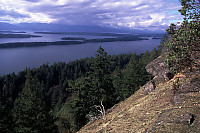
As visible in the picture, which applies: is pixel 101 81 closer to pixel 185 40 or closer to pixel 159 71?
pixel 159 71

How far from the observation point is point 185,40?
24.5 feet

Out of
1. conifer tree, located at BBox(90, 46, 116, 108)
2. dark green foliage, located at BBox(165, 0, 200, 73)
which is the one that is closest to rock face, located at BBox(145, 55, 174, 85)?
conifer tree, located at BBox(90, 46, 116, 108)

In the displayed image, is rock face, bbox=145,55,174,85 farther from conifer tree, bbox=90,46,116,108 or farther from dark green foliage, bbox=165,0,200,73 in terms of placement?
dark green foliage, bbox=165,0,200,73

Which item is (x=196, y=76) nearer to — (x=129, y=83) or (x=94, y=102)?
(x=94, y=102)

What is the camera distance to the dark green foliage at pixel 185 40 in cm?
719

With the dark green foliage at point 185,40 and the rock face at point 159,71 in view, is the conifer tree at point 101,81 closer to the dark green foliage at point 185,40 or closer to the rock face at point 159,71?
the rock face at point 159,71

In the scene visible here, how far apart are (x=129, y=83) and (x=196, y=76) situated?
2053 centimetres

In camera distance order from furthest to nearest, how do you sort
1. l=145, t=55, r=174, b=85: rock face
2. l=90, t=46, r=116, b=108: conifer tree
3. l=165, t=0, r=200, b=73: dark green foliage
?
1. l=90, t=46, r=116, b=108: conifer tree
2. l=145, t=55, r=174, b=85: rock face
3. l=165, t=0, r=200, b=73: dark green foliage

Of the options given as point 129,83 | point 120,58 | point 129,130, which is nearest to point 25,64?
point 120,58

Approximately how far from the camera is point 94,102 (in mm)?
20500

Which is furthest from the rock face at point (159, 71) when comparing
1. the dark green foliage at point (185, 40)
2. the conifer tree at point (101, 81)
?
the dark green foliage at point (185, 40)

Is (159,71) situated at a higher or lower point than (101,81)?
higher

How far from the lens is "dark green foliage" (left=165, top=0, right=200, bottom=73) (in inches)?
283

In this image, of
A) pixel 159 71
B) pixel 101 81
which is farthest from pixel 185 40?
pixel 159 71
